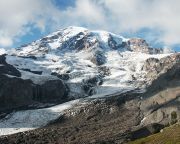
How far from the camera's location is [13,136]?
14312cm

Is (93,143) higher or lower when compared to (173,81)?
lower

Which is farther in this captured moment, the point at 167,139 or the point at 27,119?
the point at 27,119

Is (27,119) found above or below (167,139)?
above

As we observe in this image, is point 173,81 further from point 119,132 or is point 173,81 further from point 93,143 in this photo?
point 93,143

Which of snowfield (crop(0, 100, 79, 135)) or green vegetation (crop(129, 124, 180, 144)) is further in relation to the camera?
snowfield (crop(0, 100, 79, 135))

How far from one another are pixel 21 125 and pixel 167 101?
46.0 m

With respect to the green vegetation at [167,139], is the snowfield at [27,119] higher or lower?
higher

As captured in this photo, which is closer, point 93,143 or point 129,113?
point 93,143

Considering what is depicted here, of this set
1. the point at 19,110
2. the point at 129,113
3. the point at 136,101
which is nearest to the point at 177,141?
the point at 129,113

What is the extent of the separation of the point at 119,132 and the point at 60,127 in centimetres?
2354

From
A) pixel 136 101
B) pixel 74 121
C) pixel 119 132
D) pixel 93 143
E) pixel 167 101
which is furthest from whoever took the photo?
pixel 136 101

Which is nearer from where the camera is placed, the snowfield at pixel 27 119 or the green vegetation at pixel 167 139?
the green vegetation at pixel 167 139

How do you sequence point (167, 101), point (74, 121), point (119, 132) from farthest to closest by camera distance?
point (74, 121), point (167, 101), point (119, 132)

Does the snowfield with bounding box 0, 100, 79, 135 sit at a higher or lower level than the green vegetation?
higher
